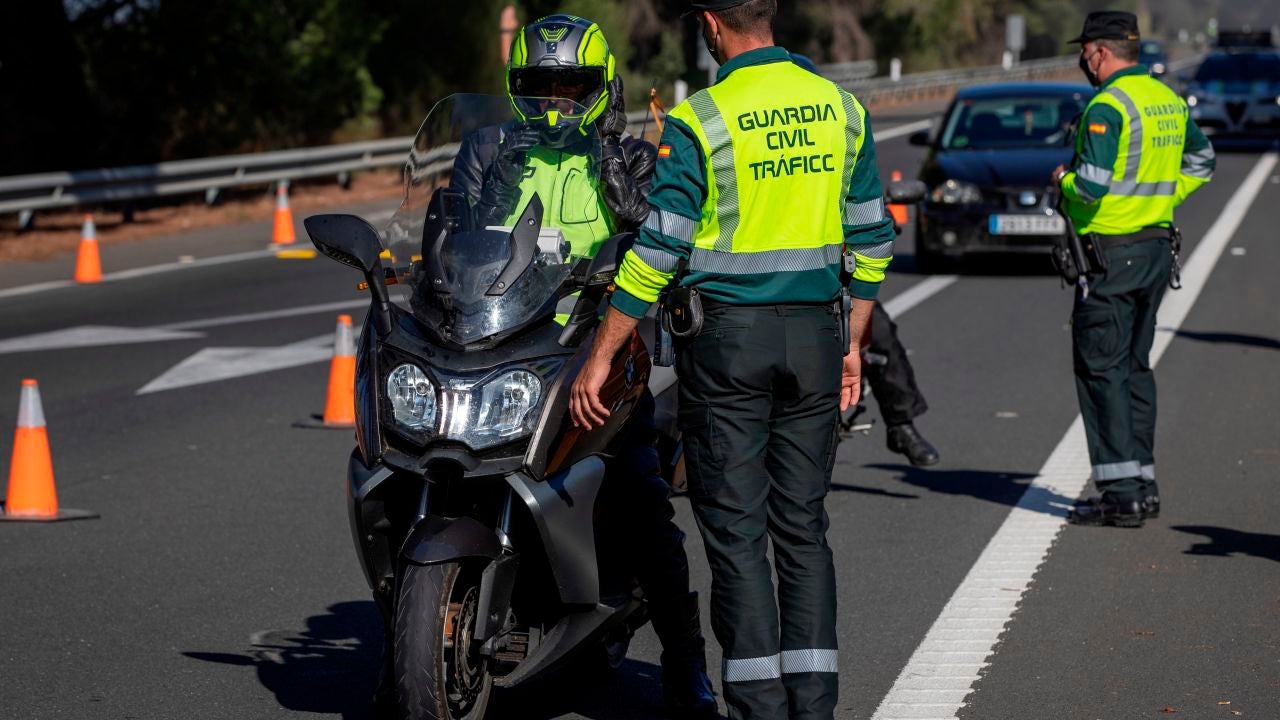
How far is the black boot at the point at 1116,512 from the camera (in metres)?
7.71

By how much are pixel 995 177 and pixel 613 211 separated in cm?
1217

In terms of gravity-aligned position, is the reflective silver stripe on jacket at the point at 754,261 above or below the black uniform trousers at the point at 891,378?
above

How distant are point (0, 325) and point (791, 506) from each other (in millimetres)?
11031

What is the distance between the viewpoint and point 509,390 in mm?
4762

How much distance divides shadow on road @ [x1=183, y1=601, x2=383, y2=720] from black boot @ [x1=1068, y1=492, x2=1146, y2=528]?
3.02m

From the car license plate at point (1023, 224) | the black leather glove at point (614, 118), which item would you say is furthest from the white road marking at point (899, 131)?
A: the black leather glove at point (614, 118)

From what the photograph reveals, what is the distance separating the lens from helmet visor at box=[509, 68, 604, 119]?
5.35 meters

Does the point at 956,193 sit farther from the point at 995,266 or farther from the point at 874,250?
the point at 874,250

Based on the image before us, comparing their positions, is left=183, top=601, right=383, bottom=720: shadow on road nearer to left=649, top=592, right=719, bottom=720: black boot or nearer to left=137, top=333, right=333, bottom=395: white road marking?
left=649, top=592, right=719, bottom=720: black boot

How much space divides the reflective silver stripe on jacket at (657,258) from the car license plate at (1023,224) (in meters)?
12.5

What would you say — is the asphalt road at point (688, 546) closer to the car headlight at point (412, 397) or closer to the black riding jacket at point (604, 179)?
the car headlight at point (412, 397)

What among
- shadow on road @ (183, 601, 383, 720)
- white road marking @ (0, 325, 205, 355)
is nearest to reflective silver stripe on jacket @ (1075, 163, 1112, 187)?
shadow on road @ (183, 601, 383, 720)

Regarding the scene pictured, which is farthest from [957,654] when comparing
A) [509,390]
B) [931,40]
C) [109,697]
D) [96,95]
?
[931,40]

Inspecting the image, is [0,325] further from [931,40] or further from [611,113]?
[931,40]
